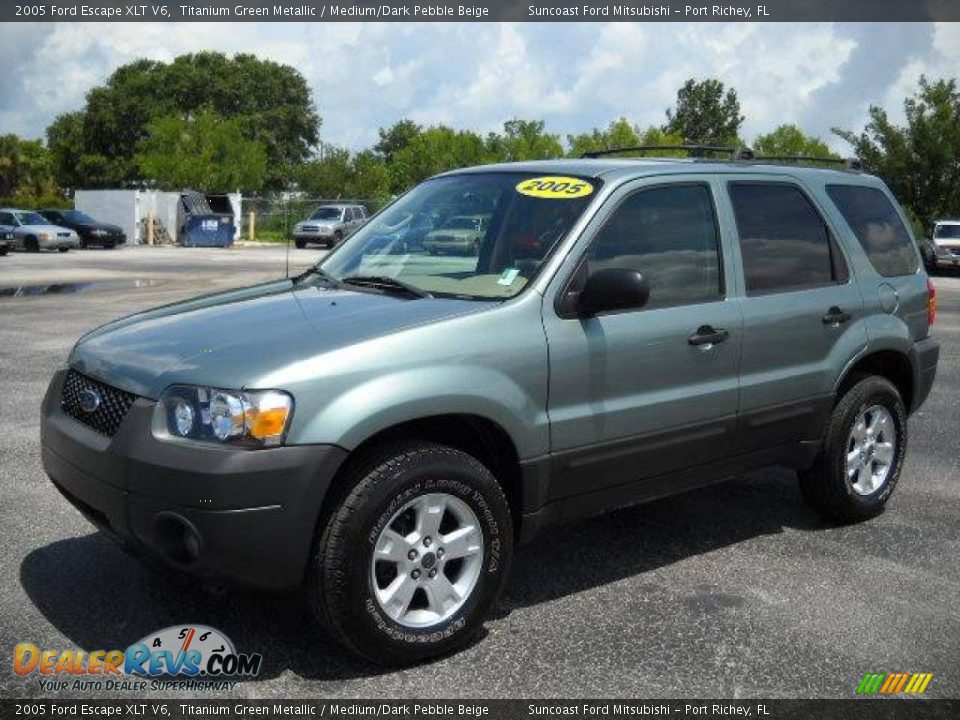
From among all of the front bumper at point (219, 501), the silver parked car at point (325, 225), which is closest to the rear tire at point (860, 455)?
the front bumper at point (219, 501)

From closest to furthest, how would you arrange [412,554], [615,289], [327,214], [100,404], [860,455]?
[412,554], [100,404], [615,289], [860,455], [327,214]

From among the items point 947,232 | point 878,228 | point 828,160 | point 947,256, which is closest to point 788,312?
point 878,228

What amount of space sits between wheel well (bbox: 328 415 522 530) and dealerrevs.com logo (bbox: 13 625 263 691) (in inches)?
38.5

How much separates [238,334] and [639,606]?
76.4 inches

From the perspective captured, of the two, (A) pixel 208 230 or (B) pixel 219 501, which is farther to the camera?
(A) pixel 208 230

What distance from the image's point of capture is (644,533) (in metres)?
5.25

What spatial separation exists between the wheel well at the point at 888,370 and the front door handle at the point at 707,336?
3.59ft

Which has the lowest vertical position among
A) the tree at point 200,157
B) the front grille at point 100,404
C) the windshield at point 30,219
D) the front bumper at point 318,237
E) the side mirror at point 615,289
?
the front bumper at point 318,237

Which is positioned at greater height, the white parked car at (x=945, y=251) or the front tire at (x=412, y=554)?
the white parked car at (x=945, y=251)

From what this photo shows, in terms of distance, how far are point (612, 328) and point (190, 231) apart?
41.0 m

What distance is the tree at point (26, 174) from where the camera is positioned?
56.2 metres

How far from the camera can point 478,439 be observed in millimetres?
3969

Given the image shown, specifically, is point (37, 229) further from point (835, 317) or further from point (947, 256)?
point (835, 317)

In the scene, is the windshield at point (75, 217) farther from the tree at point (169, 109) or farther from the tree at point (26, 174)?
the tree at point (169, 109)
